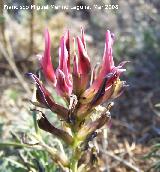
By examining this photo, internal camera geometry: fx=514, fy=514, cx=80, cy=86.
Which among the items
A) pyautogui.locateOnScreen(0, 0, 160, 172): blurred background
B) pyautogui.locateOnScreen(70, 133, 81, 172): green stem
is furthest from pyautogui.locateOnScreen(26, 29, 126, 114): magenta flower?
pyautogui.locateOnScreen(0, 0, 160, 172): blurred background

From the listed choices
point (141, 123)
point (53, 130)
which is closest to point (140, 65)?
point (141, 123)

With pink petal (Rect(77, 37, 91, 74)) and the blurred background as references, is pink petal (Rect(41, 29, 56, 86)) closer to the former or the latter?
pink petal (Rect(77, 37, 91, 74))

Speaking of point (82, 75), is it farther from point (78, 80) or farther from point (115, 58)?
point (115, 58)

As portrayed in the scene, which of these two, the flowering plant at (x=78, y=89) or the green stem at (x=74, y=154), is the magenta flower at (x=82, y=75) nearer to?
the flowering plant at (x=78, y=89)

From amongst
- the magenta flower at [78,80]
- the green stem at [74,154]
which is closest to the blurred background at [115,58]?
the green stem at [74,154]

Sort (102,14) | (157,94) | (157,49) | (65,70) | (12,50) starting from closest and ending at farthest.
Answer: (65,70) < (157,94) < (157,49) < (12,50) < (102,14)

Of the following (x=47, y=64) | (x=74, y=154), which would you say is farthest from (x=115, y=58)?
(x=47, y=64)

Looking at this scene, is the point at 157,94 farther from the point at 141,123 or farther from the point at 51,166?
the point at 51,166
